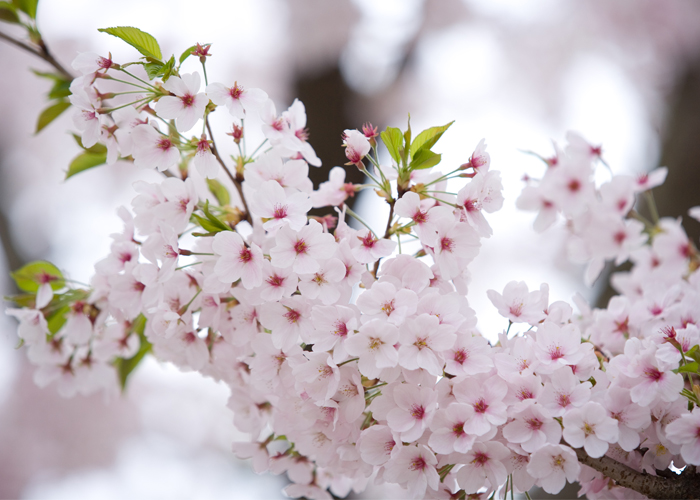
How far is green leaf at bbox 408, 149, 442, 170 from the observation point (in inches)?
20.8

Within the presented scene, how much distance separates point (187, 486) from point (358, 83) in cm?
259

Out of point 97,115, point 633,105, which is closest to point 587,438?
point 97,115

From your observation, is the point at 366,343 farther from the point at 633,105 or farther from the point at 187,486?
the point at 187,486

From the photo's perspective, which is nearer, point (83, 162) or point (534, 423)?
point (534, 423)

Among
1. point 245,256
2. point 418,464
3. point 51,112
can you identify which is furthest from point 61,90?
point 418,464

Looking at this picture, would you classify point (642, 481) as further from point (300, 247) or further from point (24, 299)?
point (24, 299)

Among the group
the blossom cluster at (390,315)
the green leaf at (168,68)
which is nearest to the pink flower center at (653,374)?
the blossom cluster at (390,315)

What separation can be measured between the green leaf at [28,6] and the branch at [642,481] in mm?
914

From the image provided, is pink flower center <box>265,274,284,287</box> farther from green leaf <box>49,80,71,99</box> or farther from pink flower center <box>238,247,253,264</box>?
green leaf <box>49,80,71,99</box>

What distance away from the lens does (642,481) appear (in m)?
0.50

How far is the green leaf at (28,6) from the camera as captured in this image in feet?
2.49

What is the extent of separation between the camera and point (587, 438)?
45cm

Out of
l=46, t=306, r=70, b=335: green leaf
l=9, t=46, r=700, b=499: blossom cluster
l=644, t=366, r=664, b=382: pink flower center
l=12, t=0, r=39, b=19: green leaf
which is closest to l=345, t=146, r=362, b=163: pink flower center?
l=9, t=46, r=700, b=499: blossom cluster

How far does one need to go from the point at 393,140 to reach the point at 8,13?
2.11 feet
